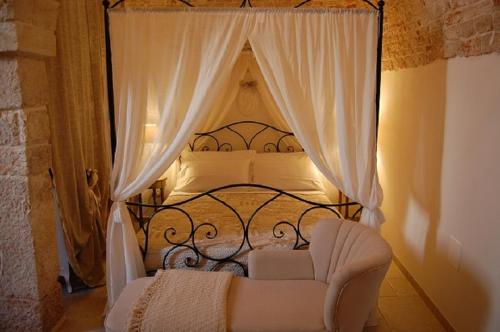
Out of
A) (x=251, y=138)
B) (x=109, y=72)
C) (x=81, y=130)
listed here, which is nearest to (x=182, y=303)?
(x=109, y=72)

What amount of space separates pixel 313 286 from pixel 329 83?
1.21 meters

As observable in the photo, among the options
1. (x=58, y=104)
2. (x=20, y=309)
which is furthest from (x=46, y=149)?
(x=20, y=309)

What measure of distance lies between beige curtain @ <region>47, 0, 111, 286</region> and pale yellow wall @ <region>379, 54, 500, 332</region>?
2424 mm

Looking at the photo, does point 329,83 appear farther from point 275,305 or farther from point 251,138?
point 251,138

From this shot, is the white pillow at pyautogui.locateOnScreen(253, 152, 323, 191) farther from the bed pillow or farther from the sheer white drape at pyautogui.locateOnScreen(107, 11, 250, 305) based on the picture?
the sheer white drape at pyautogui.locateOnScreen(107, 11, 250, 305)

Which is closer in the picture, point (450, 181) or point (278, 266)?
point (278, 266)

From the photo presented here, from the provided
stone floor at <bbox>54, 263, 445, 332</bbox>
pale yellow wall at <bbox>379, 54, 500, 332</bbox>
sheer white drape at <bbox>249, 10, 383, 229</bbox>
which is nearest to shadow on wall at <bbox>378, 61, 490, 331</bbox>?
pale yellow wall at <bbox>379, 54, 500, 332</bbox>

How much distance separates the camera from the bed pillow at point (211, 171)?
3.95 meters

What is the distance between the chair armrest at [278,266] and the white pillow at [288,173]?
144 centimetres

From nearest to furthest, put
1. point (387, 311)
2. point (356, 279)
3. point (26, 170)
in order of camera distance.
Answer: point (356, 279), point (26, 170), point (387, 311)

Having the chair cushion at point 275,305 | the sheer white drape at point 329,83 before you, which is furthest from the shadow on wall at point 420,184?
the chair cushion at point 275,305

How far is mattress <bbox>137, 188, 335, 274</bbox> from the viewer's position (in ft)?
9.25

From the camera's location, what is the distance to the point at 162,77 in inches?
101

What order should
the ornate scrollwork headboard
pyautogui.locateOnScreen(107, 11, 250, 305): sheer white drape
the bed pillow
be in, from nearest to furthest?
pyautogui.locateOnScreen(107, 11, 250, 305): sheer white drape → the bed pillow → the ornate scrollwork headboard
